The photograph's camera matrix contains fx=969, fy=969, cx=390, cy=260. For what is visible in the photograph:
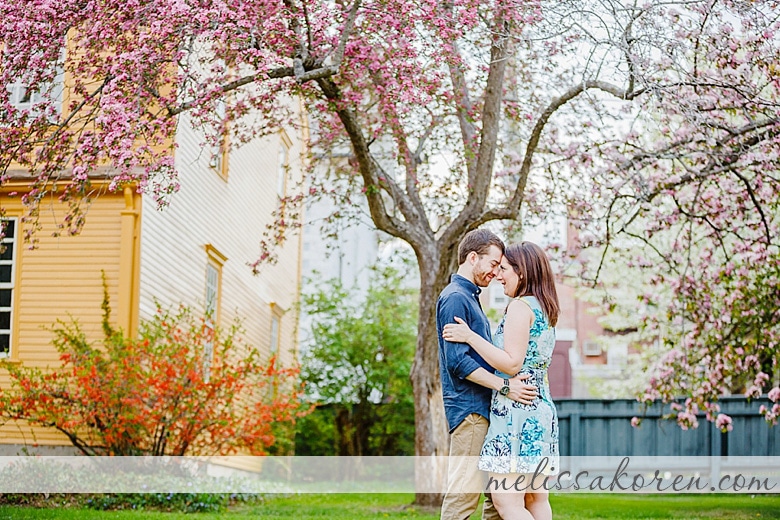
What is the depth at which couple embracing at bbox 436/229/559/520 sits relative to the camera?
510 centimetres

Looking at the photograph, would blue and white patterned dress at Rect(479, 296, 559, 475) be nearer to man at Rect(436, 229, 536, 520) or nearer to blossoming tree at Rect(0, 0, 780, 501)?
man at Rect(436, 229, 536, 520)

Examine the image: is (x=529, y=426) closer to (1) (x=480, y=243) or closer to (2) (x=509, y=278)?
(2) (x=509, y=278)

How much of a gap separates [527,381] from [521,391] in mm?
84

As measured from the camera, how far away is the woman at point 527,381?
16.7ft

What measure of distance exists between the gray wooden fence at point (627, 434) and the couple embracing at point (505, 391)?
10.8m

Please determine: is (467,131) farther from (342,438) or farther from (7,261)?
(342,438)

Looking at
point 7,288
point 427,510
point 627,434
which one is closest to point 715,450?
point 627,434

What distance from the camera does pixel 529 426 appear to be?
16.9 feet

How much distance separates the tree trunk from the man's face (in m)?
5.71

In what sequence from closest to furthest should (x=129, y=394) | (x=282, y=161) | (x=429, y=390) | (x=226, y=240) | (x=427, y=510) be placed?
(x=427, y=510)
(x=429, y=390)
(x=129, y=394)
(x=226, y=240)
(x=282, y=161)

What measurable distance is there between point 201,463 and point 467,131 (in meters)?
5.63

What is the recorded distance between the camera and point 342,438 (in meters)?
21.4

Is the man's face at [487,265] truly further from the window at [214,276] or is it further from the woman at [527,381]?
the window at [214,276]

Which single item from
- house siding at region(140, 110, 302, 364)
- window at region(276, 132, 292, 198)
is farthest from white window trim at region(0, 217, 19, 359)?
window at region(276, 132, 292, 198)
